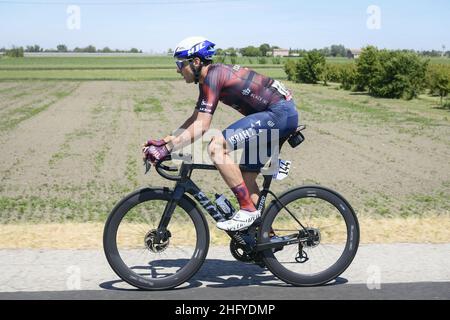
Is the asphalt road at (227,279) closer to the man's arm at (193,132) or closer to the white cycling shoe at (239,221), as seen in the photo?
the white cycling shoe at (239,221)

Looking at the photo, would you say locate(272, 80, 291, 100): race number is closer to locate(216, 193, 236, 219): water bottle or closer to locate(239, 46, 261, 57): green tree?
locate(216, 193, 236, 219): water bottle

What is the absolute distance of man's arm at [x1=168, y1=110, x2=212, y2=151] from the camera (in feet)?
14.4

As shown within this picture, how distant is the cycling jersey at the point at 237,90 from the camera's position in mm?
4492

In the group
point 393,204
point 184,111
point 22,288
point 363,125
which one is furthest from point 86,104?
point 22,288

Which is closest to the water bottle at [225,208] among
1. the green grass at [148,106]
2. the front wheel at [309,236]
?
the front wheel at [309,236]

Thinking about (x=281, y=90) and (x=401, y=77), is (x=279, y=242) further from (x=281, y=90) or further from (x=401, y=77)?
(x=401, y=77)

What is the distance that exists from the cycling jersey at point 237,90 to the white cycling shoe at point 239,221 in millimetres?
857

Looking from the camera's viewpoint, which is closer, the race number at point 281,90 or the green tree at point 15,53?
the race number at point 281,90

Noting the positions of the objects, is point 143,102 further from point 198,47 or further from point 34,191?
point 198,47

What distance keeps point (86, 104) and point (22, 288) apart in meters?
25.8

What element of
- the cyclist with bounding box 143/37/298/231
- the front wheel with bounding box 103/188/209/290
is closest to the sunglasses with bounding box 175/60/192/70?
the cyclist with bounding box 143/37/298/231

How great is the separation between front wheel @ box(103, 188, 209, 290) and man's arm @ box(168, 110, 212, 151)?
0.44 meters
